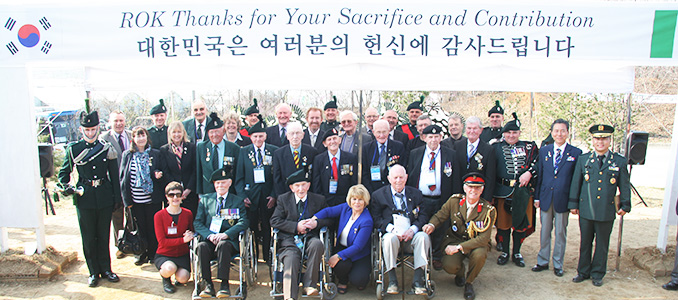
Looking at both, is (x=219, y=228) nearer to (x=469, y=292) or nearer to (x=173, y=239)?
(x=173, y=239)

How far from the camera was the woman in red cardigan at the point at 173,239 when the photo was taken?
435cm

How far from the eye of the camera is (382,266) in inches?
161

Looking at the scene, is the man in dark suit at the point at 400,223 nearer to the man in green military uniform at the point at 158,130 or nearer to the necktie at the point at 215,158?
the necktie at the point at 215,158

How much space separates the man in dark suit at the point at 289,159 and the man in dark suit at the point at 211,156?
21.1 inches

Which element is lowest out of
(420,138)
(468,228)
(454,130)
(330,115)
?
(468,228)

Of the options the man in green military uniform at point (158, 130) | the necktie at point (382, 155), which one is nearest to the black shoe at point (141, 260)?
the man in green military uniform at point (158, 130)

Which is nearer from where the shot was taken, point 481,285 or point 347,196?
point 347,196

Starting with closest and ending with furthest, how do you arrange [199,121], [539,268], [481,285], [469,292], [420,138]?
[469,292] < [481,285] < [539,268] < [420,138] < [199,121]

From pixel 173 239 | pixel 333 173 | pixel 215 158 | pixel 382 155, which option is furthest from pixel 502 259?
pixel 173 239

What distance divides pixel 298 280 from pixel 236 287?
0.89m

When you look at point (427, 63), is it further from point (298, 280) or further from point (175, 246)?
point (175, 246)

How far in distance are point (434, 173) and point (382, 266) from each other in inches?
51.2

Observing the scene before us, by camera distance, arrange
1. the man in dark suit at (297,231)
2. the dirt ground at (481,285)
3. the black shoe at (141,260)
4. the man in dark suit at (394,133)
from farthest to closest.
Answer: the man in dark suit at (394,133) < the black shoe at (141,260) < the dirt ground at (481,285) < the man in dark suit at (297,231)

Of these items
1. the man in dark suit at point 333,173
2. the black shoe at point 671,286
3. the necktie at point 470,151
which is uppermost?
the necktie at point 470,151
